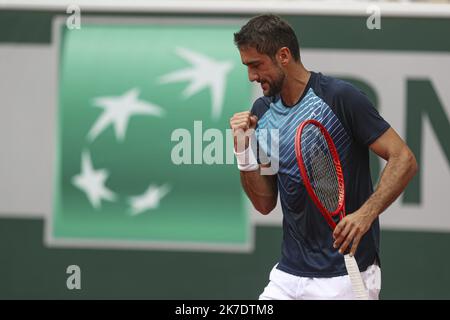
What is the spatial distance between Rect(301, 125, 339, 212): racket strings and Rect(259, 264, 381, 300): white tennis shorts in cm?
32

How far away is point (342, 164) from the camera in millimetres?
3668

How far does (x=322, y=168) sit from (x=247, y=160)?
331mm

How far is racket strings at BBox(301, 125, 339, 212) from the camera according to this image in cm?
362

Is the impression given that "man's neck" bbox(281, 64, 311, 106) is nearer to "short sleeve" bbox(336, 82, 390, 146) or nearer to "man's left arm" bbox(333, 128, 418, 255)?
"short sleeve" bbox(336, 82, 390, 146)

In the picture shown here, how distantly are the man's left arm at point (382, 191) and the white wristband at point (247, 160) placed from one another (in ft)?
1.66

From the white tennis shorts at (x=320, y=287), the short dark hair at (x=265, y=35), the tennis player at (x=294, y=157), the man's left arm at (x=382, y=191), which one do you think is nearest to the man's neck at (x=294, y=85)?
the tennis player at (x=294, y=157)

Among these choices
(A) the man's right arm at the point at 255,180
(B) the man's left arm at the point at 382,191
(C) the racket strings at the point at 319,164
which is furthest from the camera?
(A) the man's right arm at the point at 255,180

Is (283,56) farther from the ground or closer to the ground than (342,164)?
farther from the ground

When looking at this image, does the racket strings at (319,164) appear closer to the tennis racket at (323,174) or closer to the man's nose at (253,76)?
the tennis racket at (323,174)

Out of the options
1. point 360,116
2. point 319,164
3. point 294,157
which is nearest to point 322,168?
point 319,164

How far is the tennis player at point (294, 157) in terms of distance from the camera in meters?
3.57

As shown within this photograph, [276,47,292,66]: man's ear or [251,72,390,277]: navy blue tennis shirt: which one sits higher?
[276,47,292,66]: man's ear

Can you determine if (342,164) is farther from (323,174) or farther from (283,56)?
(283,56)

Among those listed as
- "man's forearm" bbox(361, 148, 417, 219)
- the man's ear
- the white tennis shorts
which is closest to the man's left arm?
"man's forearm" bbox(361, 148, 417, 219)
